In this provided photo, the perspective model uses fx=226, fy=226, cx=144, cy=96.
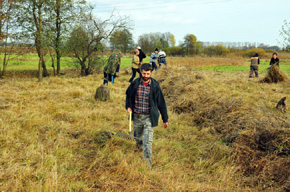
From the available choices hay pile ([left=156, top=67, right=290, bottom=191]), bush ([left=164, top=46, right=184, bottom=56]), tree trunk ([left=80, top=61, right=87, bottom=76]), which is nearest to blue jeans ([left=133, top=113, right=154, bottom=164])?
hay pile ([left=156, top=67, right=290, bottom=191])

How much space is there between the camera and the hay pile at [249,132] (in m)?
3.61

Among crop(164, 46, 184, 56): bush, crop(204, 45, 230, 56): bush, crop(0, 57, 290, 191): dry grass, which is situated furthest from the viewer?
crop(164, 46, 184, 56): bush

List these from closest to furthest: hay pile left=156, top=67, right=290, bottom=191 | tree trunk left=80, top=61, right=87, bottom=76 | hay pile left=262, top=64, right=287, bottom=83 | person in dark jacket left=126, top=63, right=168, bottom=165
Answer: hay pile left=156, top=67, right=290, bottom=191 → person in dark jacket left=126, top=63, right=168, bottom=165 → hay pile left=262, top=64, right=287, bottom=83 → tree trunk left=80, top=61, right=87, bottom=76

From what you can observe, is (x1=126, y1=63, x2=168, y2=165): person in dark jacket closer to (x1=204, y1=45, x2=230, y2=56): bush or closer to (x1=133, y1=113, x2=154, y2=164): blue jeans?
(x1=133, y1=113, x2=154, y2=164): blue jeans

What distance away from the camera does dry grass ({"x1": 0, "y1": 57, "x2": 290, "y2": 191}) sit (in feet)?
10.4

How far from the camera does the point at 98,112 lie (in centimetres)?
666

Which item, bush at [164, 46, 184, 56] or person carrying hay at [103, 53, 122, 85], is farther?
bush at [164, 46, 184, 56]

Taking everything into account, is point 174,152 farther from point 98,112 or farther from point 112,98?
point 112,98

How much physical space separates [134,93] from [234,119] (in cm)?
288

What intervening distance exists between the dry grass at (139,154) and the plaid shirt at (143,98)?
858 mm

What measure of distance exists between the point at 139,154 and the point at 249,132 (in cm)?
221

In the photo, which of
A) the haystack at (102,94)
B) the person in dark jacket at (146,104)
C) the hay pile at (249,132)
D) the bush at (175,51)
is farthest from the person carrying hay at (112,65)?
the bush at (175,51)

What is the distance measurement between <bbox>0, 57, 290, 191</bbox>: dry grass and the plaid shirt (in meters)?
0.86

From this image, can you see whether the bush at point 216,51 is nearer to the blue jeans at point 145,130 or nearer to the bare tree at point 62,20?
the bare tree at point 62,20
